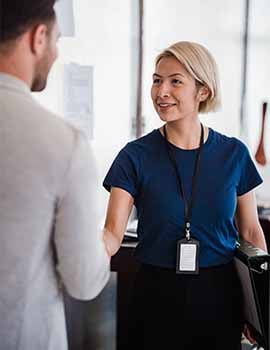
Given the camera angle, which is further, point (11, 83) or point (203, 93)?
point (203, 93)

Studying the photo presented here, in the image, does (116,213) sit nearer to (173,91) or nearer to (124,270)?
(173,91)

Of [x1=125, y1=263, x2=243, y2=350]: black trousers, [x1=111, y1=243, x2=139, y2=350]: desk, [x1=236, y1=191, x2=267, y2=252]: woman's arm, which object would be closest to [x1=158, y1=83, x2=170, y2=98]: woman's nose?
[x1=236, y1=191, x2=267, y2=252]: woman's arm

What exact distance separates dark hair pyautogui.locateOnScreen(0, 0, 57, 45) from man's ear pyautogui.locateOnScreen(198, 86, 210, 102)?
641 mm

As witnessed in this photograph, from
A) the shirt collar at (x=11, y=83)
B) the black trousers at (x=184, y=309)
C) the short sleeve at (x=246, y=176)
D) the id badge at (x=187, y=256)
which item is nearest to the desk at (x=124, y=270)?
the black trousers at (x=184, y=309)

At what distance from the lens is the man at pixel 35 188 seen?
2.64ft

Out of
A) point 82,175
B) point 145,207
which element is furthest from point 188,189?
point 82,175

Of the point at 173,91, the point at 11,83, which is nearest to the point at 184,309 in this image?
the point at 173,91

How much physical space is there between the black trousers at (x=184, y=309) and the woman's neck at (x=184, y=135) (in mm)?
349

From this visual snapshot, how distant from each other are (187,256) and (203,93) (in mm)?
451

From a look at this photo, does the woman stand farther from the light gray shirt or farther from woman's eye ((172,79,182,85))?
the light gray shirt

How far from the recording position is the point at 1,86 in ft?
2.68

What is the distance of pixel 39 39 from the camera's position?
820 mm

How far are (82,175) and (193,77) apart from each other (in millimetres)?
613

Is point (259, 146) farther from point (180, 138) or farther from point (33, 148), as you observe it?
point (33, 148)
